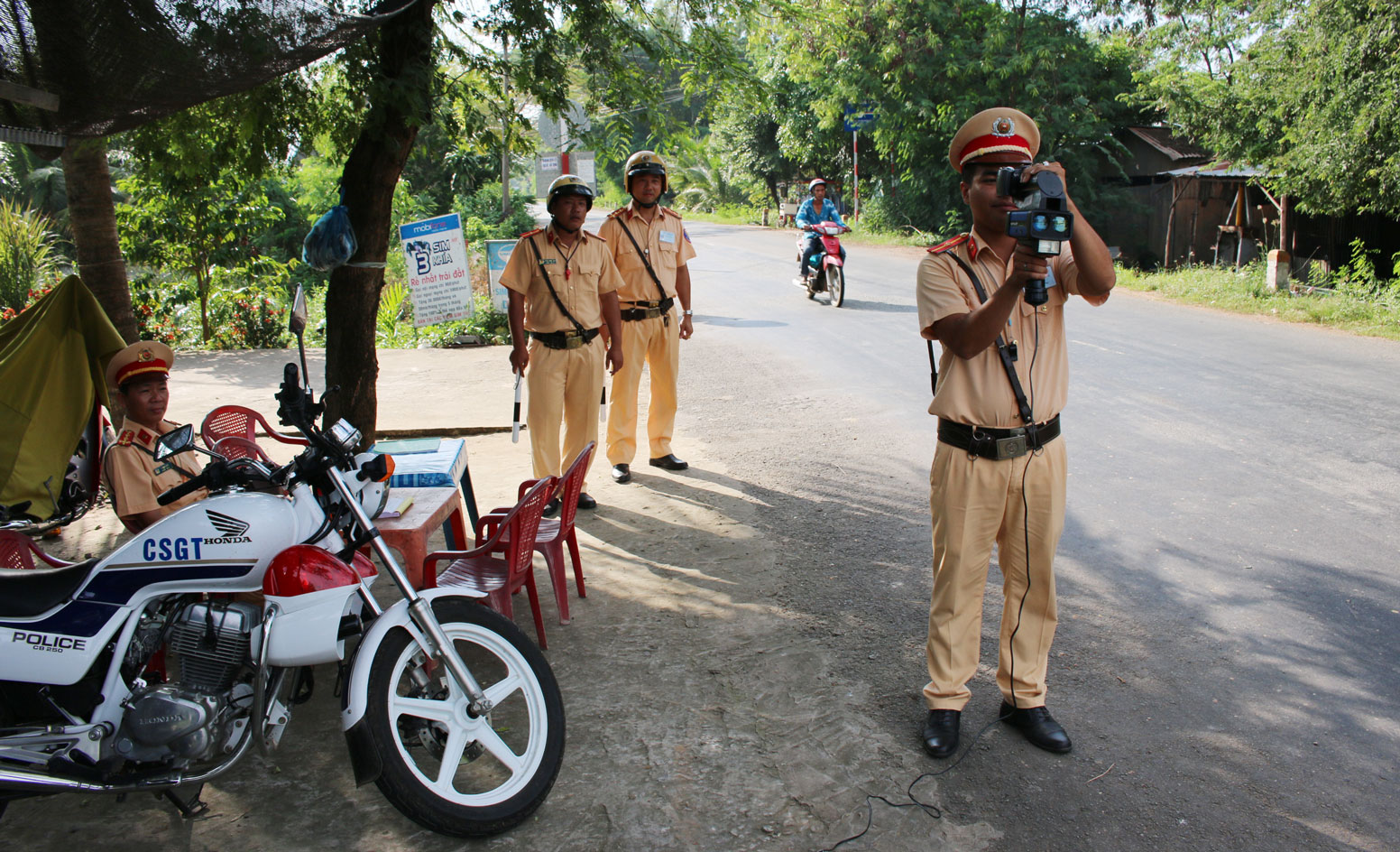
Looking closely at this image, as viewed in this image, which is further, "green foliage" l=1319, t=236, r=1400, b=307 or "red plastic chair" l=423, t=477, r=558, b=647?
"green foliage" l=1319, t=236, r=1400, b=307

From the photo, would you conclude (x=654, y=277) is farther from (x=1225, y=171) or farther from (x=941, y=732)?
(x=1225, y=171)

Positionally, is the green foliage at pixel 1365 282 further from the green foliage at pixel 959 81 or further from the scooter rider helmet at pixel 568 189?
the scooter rider helmet at pixel 568 189

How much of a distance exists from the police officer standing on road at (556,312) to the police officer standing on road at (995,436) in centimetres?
273

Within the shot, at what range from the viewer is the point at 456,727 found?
2.77 metres

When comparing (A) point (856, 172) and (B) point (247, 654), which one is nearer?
(B) point (247, 654)

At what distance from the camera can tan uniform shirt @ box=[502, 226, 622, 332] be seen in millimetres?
5395

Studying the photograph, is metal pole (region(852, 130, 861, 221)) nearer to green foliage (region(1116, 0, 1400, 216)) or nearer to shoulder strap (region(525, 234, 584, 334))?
green foliage (region(1116, 0, 1400, 216))

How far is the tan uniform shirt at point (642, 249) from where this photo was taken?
20.4 ft

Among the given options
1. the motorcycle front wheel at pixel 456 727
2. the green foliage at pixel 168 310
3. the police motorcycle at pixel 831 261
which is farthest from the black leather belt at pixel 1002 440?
the green foliage at pixel 168 310

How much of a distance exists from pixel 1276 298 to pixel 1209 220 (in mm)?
7033

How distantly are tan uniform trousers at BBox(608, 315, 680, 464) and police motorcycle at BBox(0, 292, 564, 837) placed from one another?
334 centimetres

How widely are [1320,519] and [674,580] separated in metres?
3.38

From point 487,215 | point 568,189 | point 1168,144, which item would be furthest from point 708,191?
point 568,189

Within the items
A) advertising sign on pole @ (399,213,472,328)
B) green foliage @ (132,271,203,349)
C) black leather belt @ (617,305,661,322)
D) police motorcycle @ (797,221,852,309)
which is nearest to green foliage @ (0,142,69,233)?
green foliage @ (132,271,203,349)
